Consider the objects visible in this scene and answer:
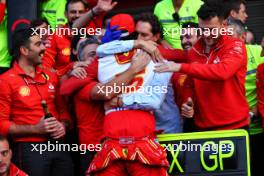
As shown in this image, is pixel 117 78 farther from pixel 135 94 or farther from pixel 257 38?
pixel 257 38

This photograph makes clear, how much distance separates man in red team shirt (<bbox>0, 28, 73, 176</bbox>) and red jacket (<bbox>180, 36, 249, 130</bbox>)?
136cm

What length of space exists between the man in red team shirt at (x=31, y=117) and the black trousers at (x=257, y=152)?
1952 millimetres

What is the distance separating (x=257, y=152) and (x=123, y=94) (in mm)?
2059

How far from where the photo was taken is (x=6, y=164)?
625cm

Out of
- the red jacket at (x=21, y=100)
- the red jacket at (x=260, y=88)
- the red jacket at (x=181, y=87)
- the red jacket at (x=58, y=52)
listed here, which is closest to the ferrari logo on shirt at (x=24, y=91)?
the red jacket at (x=21, y=100)

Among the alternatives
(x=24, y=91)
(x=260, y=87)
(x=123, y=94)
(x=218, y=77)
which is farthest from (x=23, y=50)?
(x=260, y=87)

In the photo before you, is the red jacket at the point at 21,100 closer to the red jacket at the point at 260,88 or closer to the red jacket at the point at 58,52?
the red jacket at the point at 58,52

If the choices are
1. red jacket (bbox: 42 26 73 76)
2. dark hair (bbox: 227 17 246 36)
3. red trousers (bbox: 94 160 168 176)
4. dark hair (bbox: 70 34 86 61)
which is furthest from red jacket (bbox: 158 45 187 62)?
red jacket (bbox: 42 26 73 76)

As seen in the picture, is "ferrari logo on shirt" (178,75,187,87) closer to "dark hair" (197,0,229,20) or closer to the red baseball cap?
"dark hair" (197,0,229,20)

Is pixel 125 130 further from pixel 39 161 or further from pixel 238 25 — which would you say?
pixel 238 25

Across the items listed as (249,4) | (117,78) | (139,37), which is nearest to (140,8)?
(249,4)

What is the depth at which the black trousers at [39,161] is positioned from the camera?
6.43 meters

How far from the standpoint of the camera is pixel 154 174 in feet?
18.6

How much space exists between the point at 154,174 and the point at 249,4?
14.7 ft
